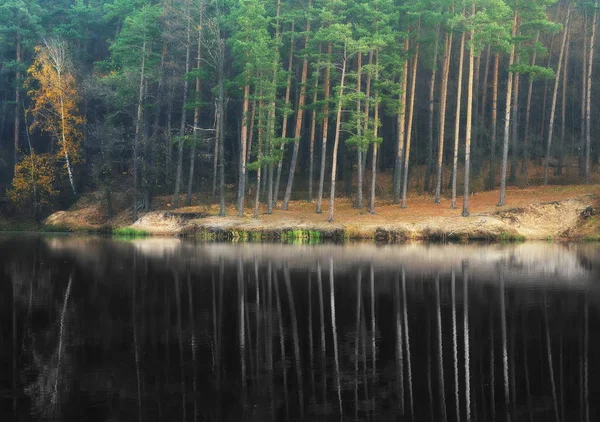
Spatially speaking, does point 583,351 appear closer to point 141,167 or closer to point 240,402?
point 240,402

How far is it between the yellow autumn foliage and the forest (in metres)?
0.14

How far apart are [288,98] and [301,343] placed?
34.8 m

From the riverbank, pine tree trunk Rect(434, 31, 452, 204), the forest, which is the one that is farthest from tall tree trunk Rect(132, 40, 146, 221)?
pine tree trunk Rect(434, 31, 452, 204)

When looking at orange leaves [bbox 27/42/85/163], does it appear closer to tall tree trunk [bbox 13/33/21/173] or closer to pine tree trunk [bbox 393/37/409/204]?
tall tree trunk [bbox 13/33/21/173]

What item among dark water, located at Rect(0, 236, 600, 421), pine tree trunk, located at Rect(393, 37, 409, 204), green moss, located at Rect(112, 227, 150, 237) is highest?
pine tree trunk, located at Rect(393, 37, 409, 204)

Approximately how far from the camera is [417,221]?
38594 millimetres

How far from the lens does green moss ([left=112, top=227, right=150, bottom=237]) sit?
44875 mm

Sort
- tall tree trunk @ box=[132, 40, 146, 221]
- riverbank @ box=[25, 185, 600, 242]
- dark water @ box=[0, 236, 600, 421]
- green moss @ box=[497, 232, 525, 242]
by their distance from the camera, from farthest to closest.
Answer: tall tree trunk @ box=[132, 40, 146, 221] → riverbank @ box=[25, 185, 600, 242] → green moss @ box=[497, 232, 525, 242] → dark water @ box=[0, 236, 600, 421]

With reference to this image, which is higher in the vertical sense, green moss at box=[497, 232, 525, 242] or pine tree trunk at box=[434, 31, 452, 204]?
pine tree trunk at box=[434, 31, 452, 204]

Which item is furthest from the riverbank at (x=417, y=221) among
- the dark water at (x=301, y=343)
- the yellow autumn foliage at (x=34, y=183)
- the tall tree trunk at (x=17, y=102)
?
the tall tree trunk at (x=17, y=102)

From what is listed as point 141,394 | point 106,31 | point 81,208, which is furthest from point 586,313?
point 106,31

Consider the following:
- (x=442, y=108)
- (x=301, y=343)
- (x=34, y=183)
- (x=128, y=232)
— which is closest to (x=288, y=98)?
(x=442, y=108)

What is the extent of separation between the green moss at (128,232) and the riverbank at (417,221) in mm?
85

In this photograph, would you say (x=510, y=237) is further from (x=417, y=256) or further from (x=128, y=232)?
(x=128, y=232)
